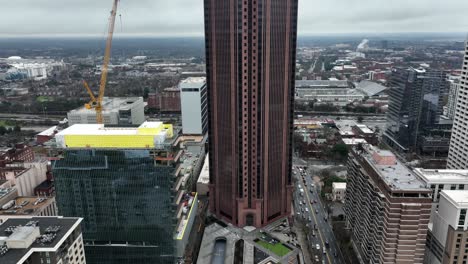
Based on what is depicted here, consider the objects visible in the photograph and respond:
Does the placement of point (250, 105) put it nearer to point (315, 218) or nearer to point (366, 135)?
Answer: point (315, 218)

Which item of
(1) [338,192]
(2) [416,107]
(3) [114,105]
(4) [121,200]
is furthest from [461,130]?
(3) [114,105]

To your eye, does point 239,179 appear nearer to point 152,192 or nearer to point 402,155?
point 152,192

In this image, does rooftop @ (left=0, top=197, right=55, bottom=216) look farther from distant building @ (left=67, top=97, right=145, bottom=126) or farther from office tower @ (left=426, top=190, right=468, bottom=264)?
office tower @ (left=426, top=190, right=468, bottom=264)

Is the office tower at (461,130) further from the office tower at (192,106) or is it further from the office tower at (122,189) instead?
the office tower at (192,106)

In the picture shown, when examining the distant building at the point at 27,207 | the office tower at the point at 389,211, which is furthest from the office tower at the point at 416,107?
the distant building at the point at 27,207

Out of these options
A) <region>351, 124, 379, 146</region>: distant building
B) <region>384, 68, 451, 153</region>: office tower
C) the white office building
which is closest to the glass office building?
the white office building

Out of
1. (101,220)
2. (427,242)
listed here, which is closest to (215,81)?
(101,220)
